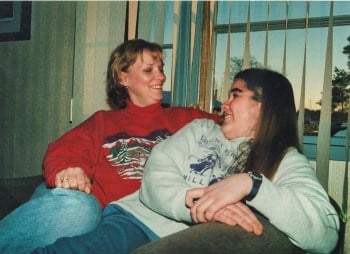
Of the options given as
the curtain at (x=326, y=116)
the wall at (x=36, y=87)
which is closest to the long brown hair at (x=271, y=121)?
the curtain at (x=326, y=116)

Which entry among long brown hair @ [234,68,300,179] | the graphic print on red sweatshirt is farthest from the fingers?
the graphic print on red sweatshirt

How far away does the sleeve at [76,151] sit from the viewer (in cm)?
131

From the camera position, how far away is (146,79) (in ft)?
5.77

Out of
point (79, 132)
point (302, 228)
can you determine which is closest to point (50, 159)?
point (79, 132)

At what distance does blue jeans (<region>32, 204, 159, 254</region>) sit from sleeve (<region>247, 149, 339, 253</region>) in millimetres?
399

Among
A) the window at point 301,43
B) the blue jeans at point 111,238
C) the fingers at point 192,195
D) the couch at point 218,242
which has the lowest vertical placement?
the blue jeans at point 111,238

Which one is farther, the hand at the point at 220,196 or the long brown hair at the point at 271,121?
the long brown hair at the point at 271,121

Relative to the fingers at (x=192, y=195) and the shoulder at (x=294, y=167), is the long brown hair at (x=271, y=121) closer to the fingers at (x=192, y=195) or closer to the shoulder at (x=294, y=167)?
the shoulder at (x=294, y=167)

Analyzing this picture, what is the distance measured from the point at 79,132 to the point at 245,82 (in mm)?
738

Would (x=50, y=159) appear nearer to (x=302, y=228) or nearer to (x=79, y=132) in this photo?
(x=79, y=132)

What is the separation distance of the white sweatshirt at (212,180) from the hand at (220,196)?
0.04 meters

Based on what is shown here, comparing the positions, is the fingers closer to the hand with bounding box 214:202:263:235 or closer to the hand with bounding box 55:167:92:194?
the hand with bounding box 214:202:263:235

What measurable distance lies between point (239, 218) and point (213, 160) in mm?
357

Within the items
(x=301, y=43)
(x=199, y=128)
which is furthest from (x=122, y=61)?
(x=301, y=43)
